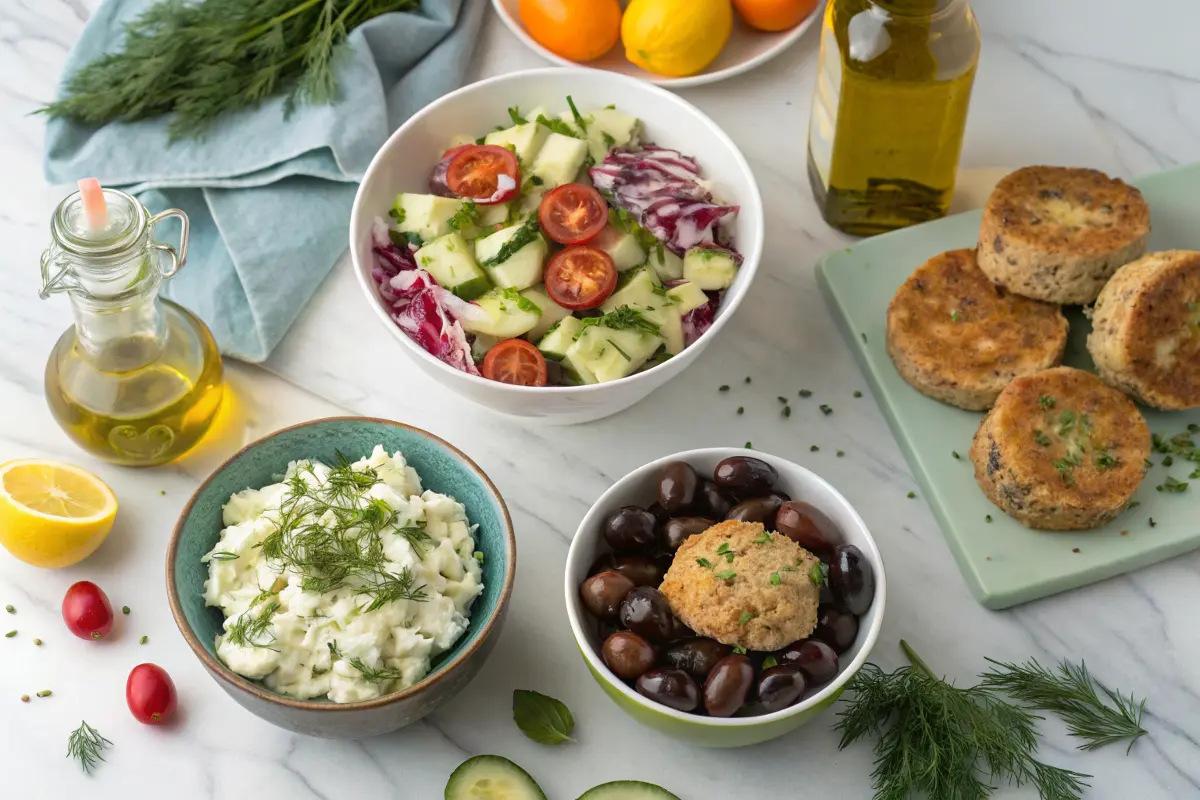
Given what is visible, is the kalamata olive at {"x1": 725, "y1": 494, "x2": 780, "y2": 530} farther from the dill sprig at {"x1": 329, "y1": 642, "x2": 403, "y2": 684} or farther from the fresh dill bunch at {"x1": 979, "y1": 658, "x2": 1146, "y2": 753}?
the dill sprig at {"x1": 329, "y1": 642, "x2": 403, "y2": 684}

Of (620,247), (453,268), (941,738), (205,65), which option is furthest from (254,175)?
(941,738)

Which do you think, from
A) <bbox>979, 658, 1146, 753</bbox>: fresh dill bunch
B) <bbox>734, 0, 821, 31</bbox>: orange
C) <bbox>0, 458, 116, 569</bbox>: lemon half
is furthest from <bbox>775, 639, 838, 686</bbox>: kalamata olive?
<bbox>734, 0, 821, 31</bbox>: orange

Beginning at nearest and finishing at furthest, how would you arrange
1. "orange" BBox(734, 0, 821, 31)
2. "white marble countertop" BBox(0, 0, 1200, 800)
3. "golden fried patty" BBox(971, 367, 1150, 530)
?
"white marble countertop" BBox(0, 0, 1200, 800) → "golden fried patty" BBox(971, 367, 1150, 530) → "orange" BBox(734, 0, 821, 31)

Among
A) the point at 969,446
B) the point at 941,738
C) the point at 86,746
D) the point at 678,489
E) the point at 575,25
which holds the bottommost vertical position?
the point at 86,746

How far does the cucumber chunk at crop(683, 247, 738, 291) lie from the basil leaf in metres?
0.86

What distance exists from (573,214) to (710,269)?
0.96ft

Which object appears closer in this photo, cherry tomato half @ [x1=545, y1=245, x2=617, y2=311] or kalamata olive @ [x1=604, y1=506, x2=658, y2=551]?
kalamata olive @ [x1=604, y1=506, x2=658, y2=551]

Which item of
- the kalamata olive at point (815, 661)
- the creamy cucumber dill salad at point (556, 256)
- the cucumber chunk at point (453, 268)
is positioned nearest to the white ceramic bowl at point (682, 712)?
the kalamata olive at point (815, 661)

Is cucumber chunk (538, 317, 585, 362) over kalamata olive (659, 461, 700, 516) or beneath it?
over

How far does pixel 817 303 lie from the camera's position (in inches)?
108

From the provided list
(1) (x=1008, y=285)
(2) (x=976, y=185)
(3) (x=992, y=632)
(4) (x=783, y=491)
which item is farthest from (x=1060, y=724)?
(2) (x=976, y=185)

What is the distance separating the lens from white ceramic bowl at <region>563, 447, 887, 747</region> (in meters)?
1.99

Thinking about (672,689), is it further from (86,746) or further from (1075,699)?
(86,746)

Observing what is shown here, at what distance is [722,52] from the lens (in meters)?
3.09
